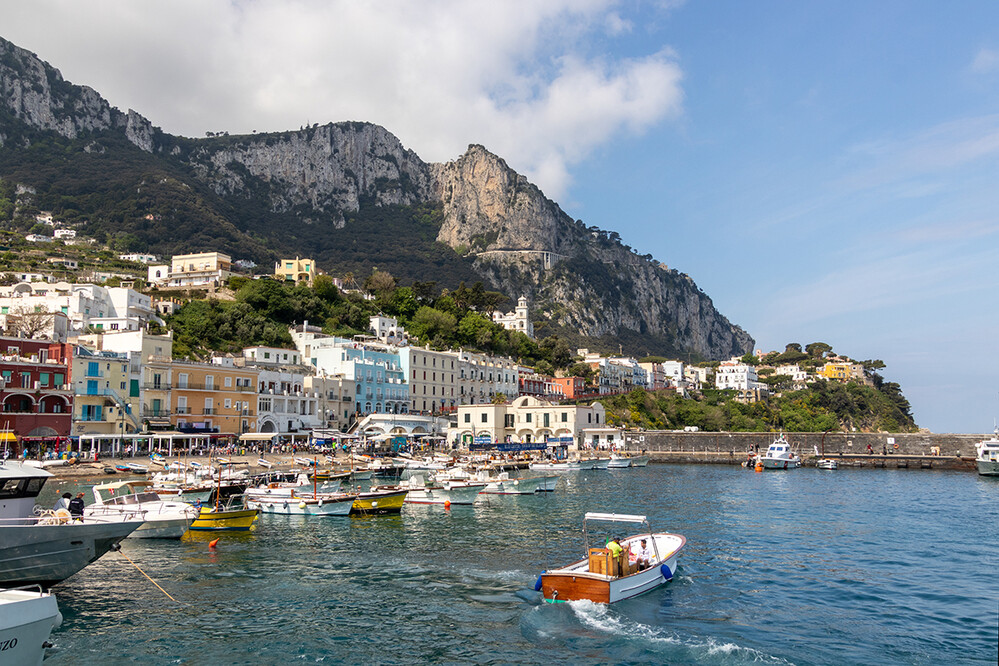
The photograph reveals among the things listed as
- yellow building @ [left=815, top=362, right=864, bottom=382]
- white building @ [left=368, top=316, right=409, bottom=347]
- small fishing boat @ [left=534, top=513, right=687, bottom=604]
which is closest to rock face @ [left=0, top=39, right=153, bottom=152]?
white building @ [left=368, top=316, right=409, bottom=347]

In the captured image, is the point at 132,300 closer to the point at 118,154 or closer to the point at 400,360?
the point at 400,360

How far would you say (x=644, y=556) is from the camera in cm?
2198

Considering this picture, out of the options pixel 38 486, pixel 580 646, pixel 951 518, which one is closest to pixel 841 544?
pixel 951 518

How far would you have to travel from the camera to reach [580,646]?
16.2 metres

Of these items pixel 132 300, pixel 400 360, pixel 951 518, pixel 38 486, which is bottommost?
pixel 951 518

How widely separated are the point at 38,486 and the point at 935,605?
2610cm

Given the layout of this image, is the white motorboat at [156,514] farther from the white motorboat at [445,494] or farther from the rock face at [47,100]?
the rock face at [47,100]

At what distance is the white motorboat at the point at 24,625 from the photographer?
11398mm

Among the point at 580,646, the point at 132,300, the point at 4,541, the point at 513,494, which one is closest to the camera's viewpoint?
the point at 580,646

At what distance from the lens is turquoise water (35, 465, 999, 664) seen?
52.5 ft

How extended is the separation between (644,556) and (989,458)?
222ft

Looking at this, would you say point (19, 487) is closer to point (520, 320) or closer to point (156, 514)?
point (156, 514)

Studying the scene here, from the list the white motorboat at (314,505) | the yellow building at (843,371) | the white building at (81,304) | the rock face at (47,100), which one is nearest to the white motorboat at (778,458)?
the white motorboat at (314,505)

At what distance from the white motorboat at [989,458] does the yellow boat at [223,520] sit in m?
72.0
